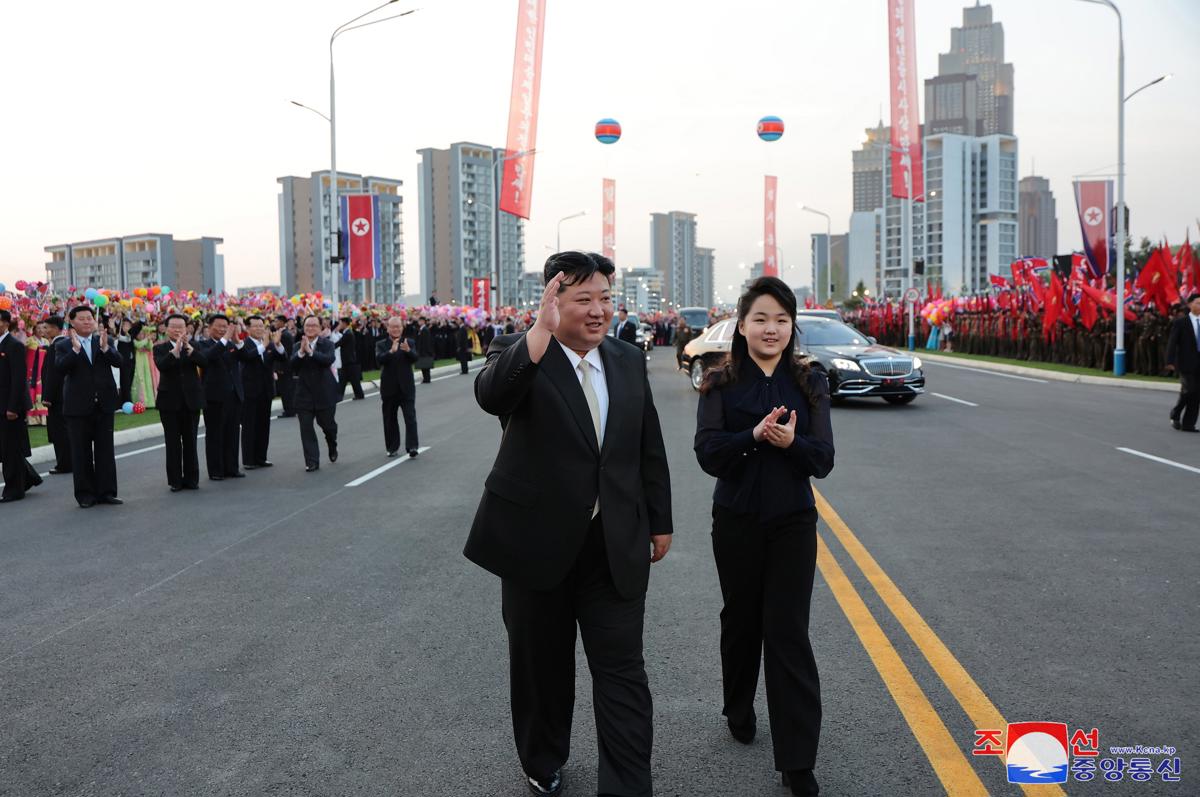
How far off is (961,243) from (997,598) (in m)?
196

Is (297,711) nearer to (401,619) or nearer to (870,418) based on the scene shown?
(401,619)

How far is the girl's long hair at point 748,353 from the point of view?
3.53 m

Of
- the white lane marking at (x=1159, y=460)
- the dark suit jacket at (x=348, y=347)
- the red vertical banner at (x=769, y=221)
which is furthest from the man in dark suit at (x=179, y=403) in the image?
the red vertical banner at (x=769, y=221)

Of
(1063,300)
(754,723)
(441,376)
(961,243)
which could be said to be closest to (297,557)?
(754,723)

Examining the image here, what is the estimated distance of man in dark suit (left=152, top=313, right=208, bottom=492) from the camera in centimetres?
1021

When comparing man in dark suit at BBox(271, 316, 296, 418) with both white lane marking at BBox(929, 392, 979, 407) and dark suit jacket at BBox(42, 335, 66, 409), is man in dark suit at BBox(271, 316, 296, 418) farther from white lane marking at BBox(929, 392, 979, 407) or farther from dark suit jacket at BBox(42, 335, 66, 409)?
white lane marking at BBox(929, 392, 979, 407)

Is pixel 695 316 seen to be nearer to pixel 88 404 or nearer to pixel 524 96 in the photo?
pixel 524 96

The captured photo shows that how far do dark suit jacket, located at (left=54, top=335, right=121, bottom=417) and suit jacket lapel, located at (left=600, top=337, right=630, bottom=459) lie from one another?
25.7ft

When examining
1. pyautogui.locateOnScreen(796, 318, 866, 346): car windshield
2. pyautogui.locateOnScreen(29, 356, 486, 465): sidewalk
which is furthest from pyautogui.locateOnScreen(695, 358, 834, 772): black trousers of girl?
pyautogui.locateOnScreen(796, 318, 866, 346): car windshield

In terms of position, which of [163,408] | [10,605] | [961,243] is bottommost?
[10,605]

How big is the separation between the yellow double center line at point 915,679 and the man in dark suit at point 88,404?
22.7ft

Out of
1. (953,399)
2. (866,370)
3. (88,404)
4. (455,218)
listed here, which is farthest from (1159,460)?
(455,218)

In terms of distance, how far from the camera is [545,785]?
3.29m

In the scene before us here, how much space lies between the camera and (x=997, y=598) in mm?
5547
